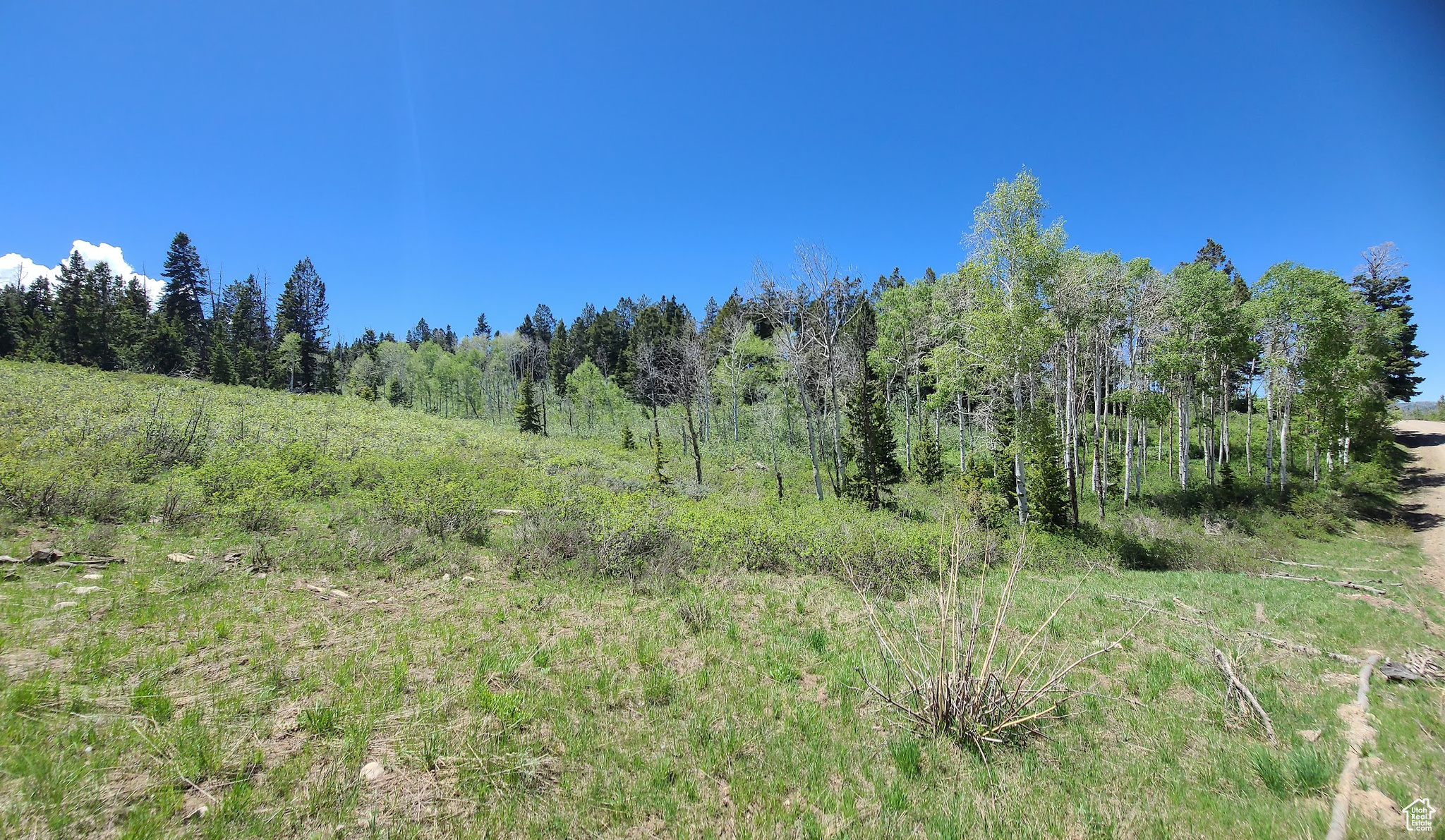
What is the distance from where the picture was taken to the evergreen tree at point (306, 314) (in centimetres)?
5818

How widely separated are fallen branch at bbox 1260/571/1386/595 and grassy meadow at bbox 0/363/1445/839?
0.91 meters

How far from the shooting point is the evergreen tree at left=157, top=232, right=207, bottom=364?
5734 centimetres

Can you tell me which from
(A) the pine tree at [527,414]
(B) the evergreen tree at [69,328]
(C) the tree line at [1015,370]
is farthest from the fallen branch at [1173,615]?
(B) the evergreen tree at [69,328]

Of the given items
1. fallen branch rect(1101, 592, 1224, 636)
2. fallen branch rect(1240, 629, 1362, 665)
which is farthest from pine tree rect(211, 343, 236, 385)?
fallen branch rect(1240, 629, 1362, 665)

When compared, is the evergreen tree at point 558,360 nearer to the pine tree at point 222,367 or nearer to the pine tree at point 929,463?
the pine tree at point 222,367

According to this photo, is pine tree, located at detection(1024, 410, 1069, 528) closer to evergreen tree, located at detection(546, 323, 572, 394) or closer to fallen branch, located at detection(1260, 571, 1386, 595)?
fallen branch, located at detection(1260, 571, 1386, 595)

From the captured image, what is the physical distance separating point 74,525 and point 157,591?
4210mm

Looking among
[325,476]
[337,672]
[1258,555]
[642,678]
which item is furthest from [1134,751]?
[1258,555]

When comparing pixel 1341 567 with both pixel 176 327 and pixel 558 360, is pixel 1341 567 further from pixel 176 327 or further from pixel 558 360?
pixel 176 327

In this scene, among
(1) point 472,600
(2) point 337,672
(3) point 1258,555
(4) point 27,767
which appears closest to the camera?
(4) point 27,767

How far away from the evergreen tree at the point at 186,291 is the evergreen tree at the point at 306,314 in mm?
8062

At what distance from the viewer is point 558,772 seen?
12.5 feet

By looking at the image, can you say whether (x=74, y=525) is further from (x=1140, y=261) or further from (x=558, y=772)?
(x=1140, y=261)

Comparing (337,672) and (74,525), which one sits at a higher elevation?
(74,525)
